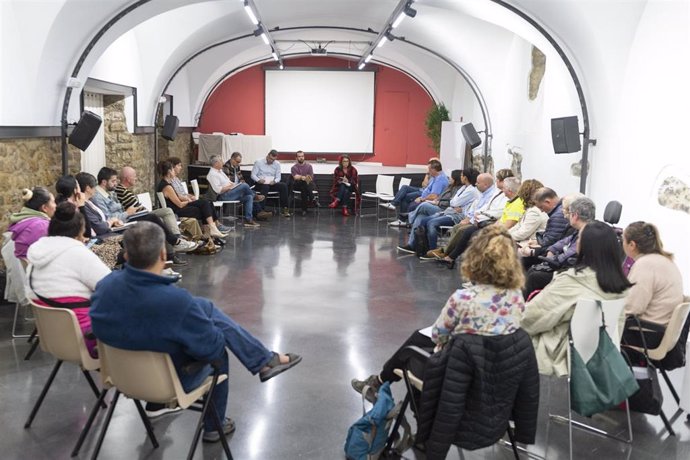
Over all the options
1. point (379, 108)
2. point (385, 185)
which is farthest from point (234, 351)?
point (379, 108)

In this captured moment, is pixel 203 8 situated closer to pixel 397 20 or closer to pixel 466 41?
pixel 397 20

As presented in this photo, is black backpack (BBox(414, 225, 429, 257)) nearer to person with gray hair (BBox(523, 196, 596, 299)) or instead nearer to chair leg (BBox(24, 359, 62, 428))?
person with gray hair (BBox(523, 196, 596, 299))

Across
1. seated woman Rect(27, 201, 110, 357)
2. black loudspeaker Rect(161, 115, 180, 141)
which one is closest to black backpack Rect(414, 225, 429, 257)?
black loudspeaker Rect(161, 115, 180, 141)

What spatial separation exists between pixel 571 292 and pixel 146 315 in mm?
2179

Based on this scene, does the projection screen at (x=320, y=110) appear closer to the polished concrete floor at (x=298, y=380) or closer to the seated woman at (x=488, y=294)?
the polished concrete floor at (x=298, y=380)

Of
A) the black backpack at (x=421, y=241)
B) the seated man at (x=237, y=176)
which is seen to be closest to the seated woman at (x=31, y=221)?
the black backpack at (x=421, y=241)

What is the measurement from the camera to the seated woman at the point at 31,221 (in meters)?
4.86

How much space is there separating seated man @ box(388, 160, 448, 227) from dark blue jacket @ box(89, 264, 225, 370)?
25.0 feet

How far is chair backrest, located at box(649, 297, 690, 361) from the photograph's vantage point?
153 inches

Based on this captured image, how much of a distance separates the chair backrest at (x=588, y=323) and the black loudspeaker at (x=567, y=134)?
4648 millimetres

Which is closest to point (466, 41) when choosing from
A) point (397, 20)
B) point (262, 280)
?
point (397, 20)

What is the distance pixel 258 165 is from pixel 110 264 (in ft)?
23.9

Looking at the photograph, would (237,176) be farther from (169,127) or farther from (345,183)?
(345,183)

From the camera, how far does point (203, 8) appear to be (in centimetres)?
1027
